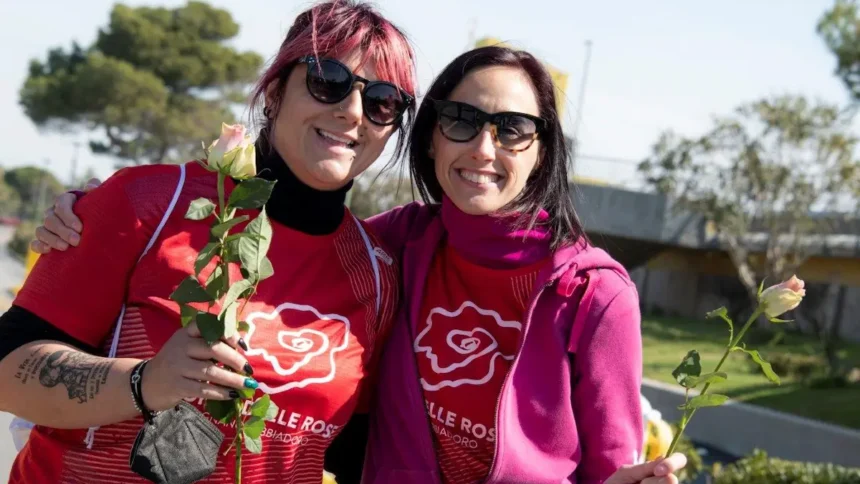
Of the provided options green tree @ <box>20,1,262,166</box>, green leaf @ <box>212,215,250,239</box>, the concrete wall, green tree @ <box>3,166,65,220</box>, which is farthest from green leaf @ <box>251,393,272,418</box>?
green tree @ <box>3,166,65,220</box>

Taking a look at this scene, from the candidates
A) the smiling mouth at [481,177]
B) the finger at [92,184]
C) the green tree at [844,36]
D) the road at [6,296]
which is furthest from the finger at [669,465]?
the green tree at [844,36]

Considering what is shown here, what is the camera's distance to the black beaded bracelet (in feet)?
6.17

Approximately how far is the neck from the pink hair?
0.41 metres

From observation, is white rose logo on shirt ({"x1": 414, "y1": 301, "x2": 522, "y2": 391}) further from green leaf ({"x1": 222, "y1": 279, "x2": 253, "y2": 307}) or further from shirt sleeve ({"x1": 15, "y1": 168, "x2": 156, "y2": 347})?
green leaf ({"x1": 222, "y1": 279, "x2": 253, "y2": 307})

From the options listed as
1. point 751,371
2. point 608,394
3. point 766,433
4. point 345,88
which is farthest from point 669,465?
point 751,371

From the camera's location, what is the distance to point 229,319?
64.2 inches

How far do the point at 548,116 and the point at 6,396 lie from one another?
153 cm

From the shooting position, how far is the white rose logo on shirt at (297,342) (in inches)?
86.2

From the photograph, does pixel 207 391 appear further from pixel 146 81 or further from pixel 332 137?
pixel 146 81

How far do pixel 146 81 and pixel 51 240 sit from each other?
31533 millimetres

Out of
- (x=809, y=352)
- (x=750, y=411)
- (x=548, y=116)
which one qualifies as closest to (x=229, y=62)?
(x=809, y=352)

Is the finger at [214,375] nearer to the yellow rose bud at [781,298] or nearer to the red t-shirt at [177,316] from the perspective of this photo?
the red t-shirt at [177,316]

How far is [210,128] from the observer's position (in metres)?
34.3

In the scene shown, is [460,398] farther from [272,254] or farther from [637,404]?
[272,254]
